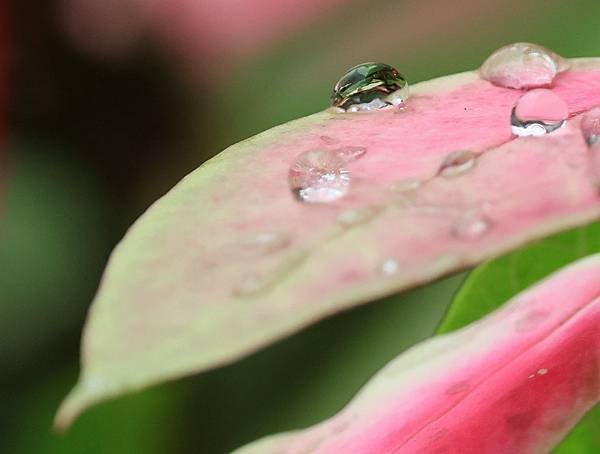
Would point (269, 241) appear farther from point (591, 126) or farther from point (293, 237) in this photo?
point (591, 126)

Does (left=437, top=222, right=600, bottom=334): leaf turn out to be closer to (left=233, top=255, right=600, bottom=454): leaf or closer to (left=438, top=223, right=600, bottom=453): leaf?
(left=438, top=223, right=600, bottom=453): leaf

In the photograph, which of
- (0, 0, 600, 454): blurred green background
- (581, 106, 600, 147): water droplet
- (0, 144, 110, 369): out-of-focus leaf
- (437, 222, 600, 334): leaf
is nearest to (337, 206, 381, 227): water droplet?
(581, 106, 600, 147): water droplet

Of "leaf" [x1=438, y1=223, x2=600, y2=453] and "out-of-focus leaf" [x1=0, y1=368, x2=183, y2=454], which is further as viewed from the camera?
"out-of-focus leaf" [x1=0, y1=368, x2=183, y2=454]

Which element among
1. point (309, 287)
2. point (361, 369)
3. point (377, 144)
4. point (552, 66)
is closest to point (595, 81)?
point (552, 66)

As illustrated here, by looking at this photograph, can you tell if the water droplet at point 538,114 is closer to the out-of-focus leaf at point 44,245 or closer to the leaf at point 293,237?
the leaf at point 293,237

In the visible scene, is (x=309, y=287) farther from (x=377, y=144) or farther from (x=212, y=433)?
(x=212, y=433)

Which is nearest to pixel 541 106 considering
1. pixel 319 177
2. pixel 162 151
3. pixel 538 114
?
pixel 538 114
